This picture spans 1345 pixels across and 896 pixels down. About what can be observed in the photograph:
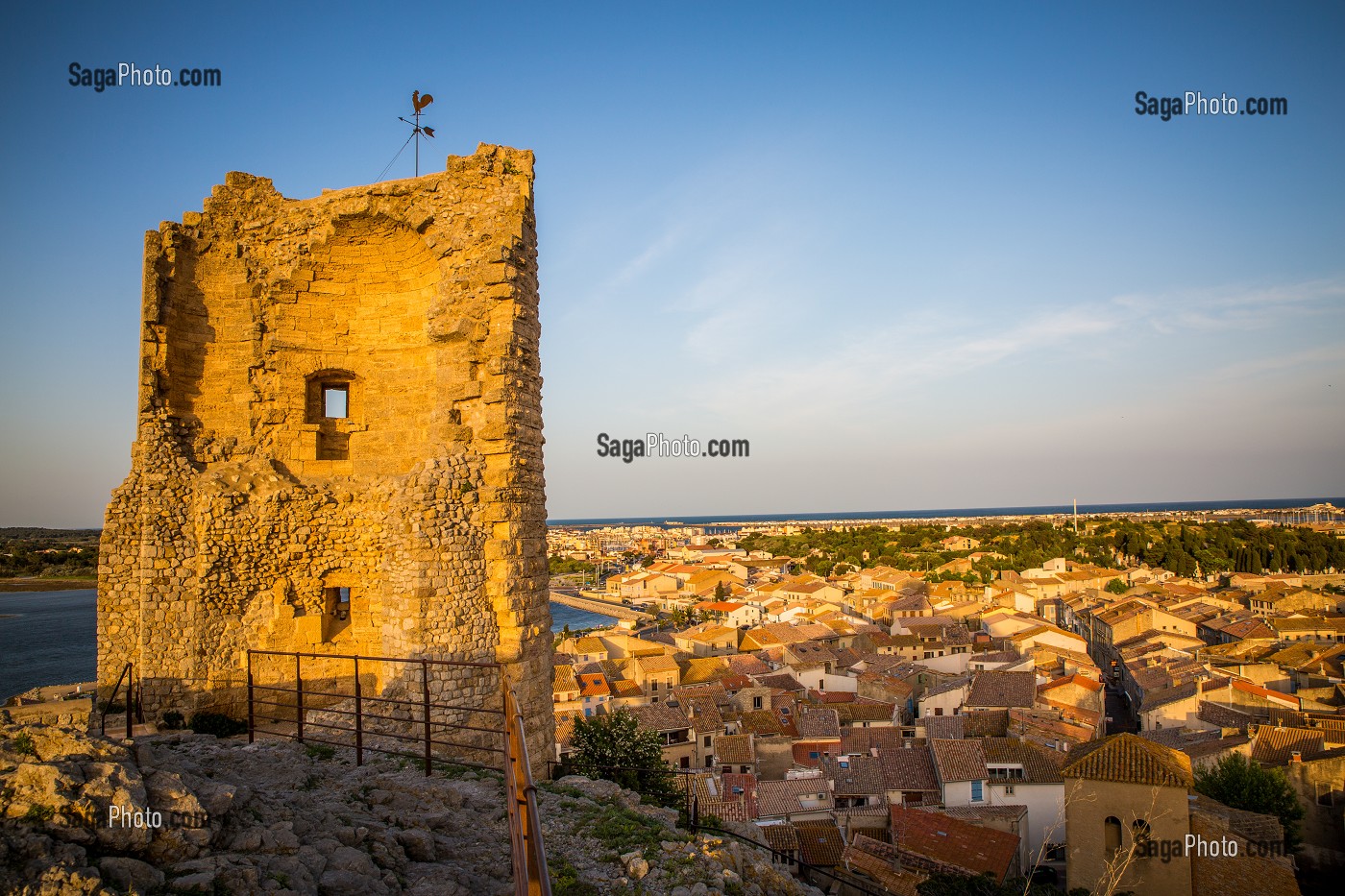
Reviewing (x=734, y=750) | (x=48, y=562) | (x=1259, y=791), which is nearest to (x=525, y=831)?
(x=734, y=750)

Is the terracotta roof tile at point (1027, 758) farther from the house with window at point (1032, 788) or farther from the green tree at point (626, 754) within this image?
the green tree at point (626, 754)

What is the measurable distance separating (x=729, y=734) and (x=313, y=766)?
25.8m

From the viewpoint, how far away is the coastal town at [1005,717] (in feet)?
57.6

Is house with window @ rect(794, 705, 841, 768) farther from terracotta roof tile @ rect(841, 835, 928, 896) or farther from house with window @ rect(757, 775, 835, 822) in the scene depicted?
terracotta roof tile @ rect(841, 835, 928, 896)

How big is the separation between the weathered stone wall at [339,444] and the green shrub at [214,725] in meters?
0.23

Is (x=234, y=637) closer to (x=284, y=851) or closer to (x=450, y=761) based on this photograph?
(x=450, y=761)

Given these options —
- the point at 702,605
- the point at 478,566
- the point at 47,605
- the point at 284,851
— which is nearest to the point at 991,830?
the point at 478,566

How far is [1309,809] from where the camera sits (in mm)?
24297

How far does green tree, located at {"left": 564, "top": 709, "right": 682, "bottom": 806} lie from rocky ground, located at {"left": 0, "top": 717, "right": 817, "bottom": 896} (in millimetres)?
5572

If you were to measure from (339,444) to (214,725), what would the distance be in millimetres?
4103

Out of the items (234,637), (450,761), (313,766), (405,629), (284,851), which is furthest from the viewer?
(234,637)

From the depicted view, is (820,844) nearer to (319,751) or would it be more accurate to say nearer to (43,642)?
(319,751)

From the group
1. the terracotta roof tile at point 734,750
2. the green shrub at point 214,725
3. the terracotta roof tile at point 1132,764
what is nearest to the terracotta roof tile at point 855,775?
the terracotta roof tile at point 734,750

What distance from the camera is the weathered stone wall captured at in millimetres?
9656
